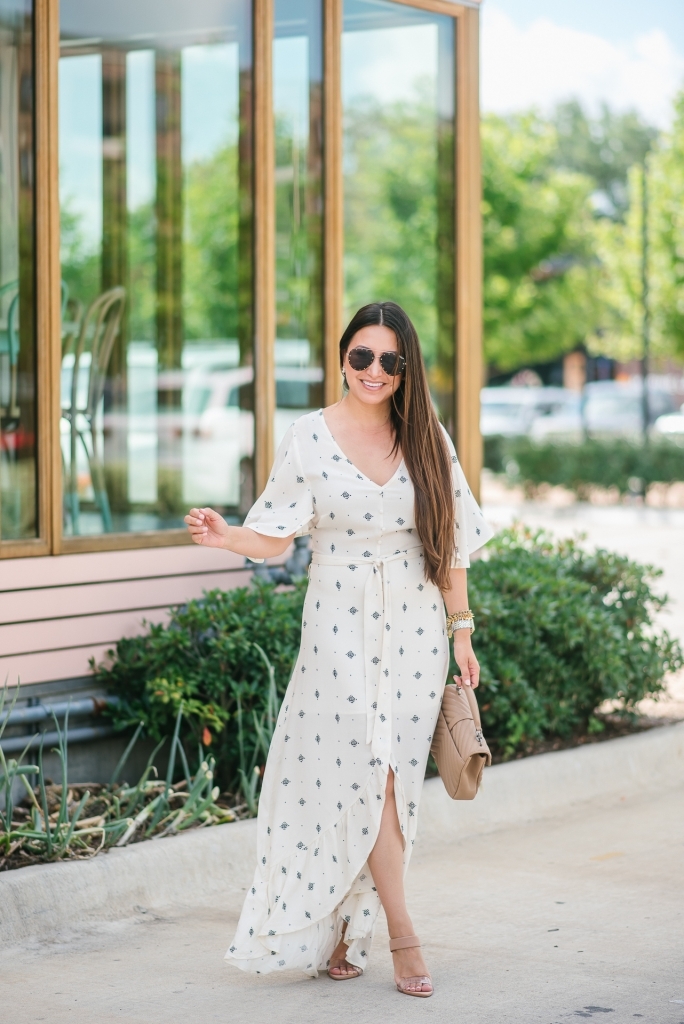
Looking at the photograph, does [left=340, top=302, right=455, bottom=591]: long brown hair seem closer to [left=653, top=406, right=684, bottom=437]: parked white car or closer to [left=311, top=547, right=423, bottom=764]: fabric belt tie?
[left=311, top=547, right=423, bottom=764]: fabric belt tie

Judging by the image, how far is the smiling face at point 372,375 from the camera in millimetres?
3994

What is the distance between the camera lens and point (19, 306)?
607 centimetres

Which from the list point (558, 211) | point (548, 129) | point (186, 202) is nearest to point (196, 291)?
point (186, 202)

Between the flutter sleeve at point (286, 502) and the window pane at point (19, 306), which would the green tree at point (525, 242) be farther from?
the flutter sleeve at point (286, 502)

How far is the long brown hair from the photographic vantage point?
4012 millimetres

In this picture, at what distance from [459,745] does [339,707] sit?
0.36m

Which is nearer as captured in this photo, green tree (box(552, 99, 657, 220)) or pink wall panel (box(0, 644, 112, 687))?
pink wall panel (box(0, 644, 112, 687))

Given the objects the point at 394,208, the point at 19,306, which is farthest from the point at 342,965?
the point at 394,208

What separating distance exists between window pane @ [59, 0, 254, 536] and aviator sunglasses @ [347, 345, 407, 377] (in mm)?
2634

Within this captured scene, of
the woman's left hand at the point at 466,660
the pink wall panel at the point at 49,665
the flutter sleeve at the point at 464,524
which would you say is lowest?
the pink wall panel at the point at 49,665

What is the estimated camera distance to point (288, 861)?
3971mm

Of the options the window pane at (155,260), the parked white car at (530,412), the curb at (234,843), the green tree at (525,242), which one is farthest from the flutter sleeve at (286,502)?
the parked white car at (530,412)

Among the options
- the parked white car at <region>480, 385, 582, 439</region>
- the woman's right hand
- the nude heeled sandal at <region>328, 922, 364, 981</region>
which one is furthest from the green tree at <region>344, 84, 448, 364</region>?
the parked white car at <region>480, 385, 582, 439</region>

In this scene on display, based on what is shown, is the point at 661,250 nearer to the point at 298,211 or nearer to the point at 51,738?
the point at 298,211
